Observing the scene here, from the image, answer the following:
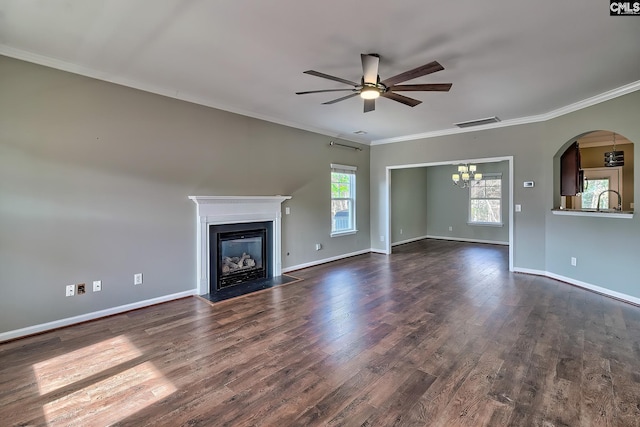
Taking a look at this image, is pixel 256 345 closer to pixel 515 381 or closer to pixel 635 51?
pixel 515 381

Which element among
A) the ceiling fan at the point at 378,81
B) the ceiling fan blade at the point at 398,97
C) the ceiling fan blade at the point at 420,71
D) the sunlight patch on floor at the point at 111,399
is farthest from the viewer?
the ceiling fan blade at the point at 398,97

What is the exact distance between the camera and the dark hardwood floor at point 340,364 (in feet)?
6.18

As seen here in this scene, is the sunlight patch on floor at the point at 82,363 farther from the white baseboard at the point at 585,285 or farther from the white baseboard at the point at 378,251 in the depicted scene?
the white baseboard at the point at 585,285

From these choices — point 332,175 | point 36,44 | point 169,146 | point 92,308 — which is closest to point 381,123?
point 332,175

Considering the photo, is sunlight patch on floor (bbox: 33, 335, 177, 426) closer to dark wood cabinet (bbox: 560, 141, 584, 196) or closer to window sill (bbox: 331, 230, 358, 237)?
window sill (bbox: 331, 230, 358, 237)

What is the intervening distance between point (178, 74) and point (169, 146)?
3.12 ft

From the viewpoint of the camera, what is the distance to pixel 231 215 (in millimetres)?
4500

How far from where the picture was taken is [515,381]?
220cm

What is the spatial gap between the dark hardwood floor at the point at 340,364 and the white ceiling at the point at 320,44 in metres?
2.77

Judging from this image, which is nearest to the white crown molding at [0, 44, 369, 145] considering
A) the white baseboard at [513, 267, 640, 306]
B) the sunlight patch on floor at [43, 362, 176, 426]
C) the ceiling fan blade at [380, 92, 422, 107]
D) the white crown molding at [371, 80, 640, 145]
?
the ceiling fan blade at [380, 92, 422, 107]

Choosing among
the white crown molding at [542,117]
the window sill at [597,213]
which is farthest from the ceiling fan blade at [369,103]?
the window sill at [597,213]

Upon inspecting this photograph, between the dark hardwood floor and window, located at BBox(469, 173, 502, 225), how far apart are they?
4.88 meters

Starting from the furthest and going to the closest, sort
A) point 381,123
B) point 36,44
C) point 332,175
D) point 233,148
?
point 332,175 → point 381,123 → point 233,148 → point 36,44

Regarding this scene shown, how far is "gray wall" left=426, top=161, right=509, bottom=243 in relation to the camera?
8492mm
